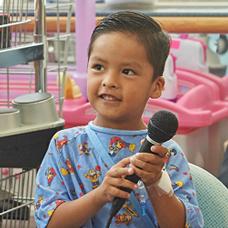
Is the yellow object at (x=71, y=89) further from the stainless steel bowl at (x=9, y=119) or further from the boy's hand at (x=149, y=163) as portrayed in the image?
the boy's hand at (x=149, y=163)

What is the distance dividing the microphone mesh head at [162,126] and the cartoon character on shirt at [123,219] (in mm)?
210

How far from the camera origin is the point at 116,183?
0.67m

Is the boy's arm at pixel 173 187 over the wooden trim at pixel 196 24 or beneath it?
beneath

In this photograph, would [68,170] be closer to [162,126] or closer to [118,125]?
[118,125]

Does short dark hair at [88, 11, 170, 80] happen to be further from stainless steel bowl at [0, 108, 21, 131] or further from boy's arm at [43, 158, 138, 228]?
stainless steel bowl at [0, 108, 21, 131]

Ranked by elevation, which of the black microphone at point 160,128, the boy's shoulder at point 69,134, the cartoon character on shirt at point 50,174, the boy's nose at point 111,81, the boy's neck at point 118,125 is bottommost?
the cartoon character on shirt at point 50,174

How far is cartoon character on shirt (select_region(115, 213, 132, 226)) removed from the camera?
0.77 meters

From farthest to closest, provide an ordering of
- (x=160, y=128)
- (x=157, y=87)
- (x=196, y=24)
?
(x=196, y=24) → (x=157, y=87) → (x=160, y=128)

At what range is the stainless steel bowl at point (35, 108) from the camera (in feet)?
3.50

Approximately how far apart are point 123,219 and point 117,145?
13 centimetres

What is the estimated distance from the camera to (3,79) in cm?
204

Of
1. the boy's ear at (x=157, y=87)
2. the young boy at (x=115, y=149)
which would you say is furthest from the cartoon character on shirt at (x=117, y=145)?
the boy's ear at (x=157, y=87)

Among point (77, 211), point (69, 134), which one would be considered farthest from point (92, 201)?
point (69, 134)

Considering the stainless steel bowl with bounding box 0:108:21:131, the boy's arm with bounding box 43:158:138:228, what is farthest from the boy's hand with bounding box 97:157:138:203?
→ the stainless steel bowl with bounding box 0:108:21:131
